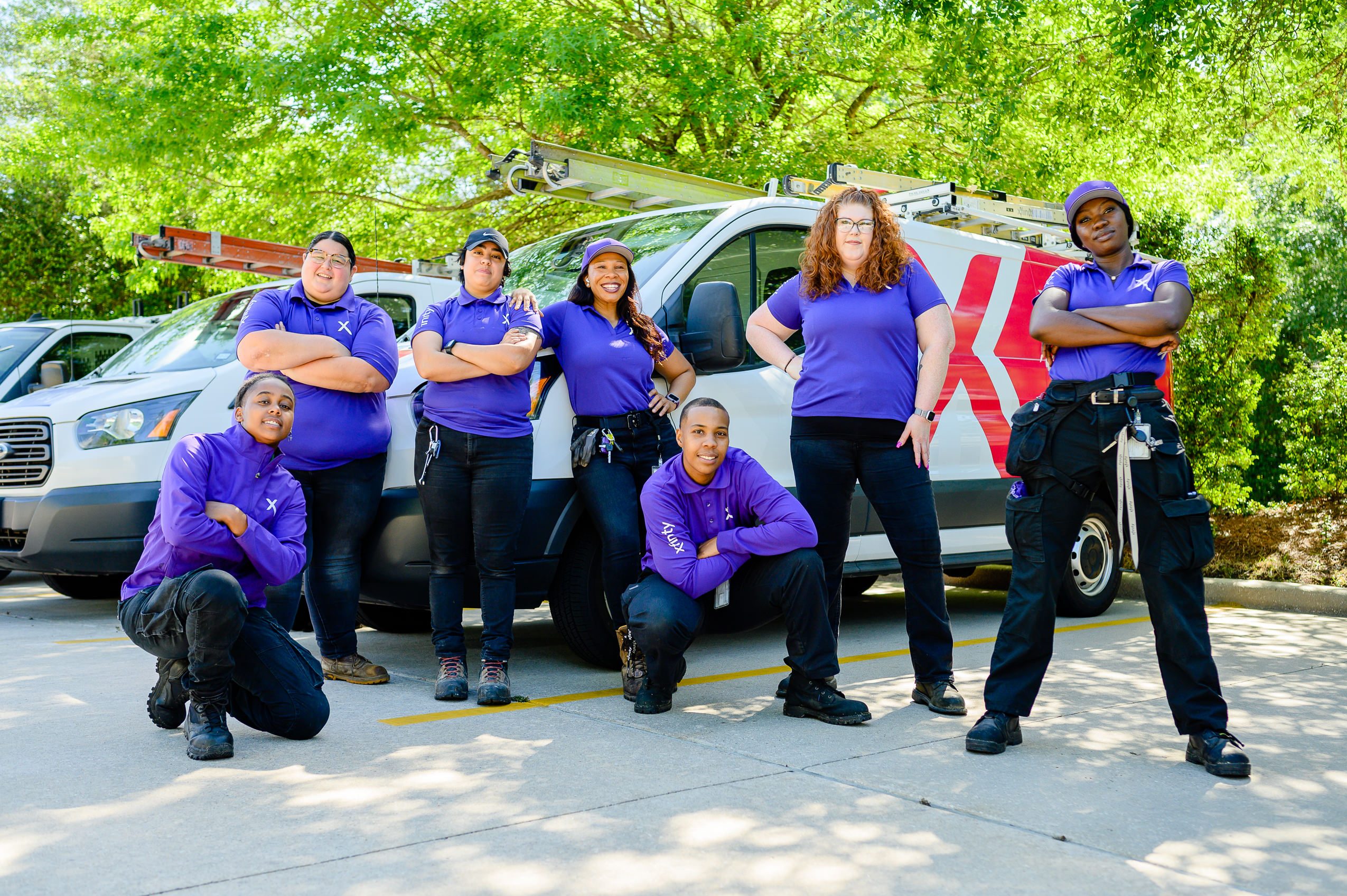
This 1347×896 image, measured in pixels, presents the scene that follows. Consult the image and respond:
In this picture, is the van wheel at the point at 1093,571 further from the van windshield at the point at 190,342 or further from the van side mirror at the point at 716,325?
the van windshield at the point at 190,342

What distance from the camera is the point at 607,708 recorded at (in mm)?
4898

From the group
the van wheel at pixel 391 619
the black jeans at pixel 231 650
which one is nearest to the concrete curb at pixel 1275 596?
the van wheel at pixel 391 619

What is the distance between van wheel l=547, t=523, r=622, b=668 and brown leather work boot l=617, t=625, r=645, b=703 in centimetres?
36

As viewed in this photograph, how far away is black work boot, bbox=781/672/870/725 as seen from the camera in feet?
15.1

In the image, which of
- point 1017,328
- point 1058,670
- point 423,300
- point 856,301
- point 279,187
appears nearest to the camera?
point 856,301

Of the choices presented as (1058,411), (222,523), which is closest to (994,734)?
(1058,411)

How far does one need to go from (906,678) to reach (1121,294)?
2151 mm

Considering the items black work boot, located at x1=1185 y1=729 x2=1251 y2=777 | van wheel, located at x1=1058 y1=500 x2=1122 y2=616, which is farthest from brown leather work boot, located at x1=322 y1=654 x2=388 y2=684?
van wheel, located at x1=1058 y1=500 x2=1122 y2=616

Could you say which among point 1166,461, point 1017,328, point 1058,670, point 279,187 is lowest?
point 1058,670

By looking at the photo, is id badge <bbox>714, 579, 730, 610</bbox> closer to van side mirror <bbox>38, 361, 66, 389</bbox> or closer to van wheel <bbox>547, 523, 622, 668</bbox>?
van wheel <bbox>547, 523, 622, 668</bbox>

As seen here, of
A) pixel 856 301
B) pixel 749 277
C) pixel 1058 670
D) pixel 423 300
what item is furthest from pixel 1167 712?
pixel 423 300

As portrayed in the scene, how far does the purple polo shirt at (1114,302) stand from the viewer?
4160 millimetres

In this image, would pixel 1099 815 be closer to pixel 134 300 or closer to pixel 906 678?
pixel 906 678

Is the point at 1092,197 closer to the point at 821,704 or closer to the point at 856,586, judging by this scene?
the point at 821,704
